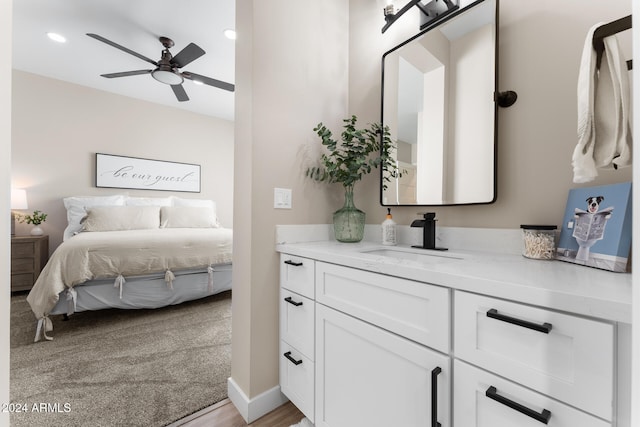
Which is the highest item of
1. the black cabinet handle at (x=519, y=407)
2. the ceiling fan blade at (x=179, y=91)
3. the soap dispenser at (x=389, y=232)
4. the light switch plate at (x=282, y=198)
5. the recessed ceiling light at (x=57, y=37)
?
the recessed ceiling light at (x=57, y=37)

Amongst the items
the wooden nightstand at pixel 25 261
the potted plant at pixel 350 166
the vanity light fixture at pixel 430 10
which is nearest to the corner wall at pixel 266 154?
the potted plant at pixel 350 166

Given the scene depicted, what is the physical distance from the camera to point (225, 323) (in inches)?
98.3

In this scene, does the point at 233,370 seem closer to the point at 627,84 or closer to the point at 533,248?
the point at 533,248

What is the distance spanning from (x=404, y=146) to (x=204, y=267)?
7.79ft

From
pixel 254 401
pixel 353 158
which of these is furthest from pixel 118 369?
pixel 353 158

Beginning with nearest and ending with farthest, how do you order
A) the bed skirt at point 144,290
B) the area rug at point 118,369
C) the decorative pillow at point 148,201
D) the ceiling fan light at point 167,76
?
the area rug at point 118,369 → the bed skirt at point 144,290 → the ceiling fan light at point 167,76 → the decorative pillow at point 148,201

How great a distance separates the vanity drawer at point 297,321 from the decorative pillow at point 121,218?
124 inches

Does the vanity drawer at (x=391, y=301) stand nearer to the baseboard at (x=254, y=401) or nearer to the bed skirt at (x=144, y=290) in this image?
the baseboard at (x=254, y=401)

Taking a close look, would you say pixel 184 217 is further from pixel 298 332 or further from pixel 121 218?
pixel 298 332

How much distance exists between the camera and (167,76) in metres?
3.05

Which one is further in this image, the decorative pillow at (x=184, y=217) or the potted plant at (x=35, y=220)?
the decorative pillow at (x=184, y=217)

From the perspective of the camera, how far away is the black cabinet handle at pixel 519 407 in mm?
580

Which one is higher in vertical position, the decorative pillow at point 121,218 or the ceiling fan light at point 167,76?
the ceiling fan light at point 167,76

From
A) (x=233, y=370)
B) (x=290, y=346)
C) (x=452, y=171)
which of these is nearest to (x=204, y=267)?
(x=233, y=370)
